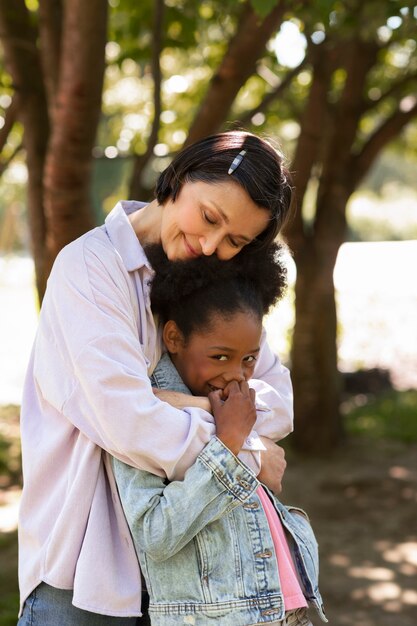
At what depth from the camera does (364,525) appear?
6.33 metres

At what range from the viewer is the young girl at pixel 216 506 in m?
2.03

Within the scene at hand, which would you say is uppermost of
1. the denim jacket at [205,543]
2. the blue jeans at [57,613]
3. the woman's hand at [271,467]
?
the woman's hand at [271,467]

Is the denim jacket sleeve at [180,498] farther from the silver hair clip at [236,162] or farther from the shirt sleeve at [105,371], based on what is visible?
the silver hair clip at [236,162]

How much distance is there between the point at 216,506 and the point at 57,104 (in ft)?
7.88

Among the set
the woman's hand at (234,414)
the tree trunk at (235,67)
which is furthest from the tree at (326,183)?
the woman's hand at (234,414)

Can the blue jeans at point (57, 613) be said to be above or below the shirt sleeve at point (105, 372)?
below

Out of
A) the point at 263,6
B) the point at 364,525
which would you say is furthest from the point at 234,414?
the point at 364,525

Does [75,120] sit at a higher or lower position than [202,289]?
higher

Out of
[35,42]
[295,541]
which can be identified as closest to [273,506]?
[295,541]

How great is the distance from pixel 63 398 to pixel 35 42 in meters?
3.41

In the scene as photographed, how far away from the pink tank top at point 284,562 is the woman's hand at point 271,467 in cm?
6

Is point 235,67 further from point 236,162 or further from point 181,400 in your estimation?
point 181,400

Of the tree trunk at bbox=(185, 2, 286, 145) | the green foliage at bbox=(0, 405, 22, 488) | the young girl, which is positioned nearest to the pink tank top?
the young girl

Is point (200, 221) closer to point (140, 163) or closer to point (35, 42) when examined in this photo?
point (140, 163)
